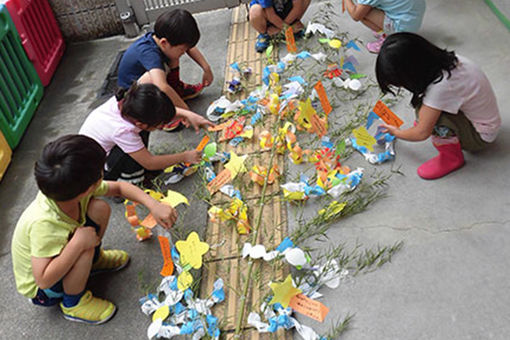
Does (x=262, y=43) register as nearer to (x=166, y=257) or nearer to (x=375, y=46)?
(x=375, y=46)

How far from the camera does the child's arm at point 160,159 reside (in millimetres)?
2010

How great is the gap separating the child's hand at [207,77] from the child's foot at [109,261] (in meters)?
1.19

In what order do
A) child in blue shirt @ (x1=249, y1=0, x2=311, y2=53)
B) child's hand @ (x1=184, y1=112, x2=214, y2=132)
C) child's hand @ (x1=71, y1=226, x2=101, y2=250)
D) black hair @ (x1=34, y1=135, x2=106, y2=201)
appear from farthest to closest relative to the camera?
child in blue shirt @ (x1=249, y1=0, x2=311, y2=53) < child's hand @ (x1=184, y1=112, x2=214, y2=132) < child's hand @ (x1=71, y1=226, x2=101, y2=250) < black hair @ (x1=34, y1=135, x2=106, y2=201)

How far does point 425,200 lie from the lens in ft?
5.89

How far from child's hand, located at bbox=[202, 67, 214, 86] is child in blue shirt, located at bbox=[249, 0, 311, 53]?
46cm

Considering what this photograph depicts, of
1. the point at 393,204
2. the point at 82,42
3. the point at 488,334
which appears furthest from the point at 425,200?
the point at 82,42

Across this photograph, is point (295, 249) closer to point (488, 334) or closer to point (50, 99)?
point (488, 334)

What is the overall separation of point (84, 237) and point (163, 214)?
11.5 inches

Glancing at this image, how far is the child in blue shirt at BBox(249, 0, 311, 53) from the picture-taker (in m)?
2.88

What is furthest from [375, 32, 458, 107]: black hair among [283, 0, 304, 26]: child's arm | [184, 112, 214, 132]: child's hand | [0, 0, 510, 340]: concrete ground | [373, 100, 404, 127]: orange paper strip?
[283, 0, 304, 26]: child's arm

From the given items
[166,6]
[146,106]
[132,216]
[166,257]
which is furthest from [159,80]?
[166,6]

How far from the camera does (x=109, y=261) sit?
1.80m

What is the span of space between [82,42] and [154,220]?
238cm

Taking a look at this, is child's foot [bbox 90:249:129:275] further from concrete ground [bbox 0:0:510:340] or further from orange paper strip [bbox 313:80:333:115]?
orange paper strip [bbox 313:80:333:115]
